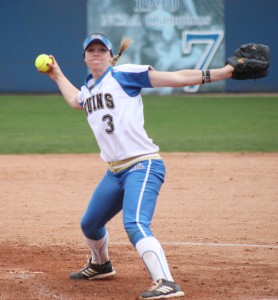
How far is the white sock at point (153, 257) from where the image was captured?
17.3 ft

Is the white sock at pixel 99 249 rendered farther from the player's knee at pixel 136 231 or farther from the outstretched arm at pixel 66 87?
the outstretched arm at pixel 66 87

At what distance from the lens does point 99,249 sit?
616 centimetres

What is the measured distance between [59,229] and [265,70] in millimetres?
3346

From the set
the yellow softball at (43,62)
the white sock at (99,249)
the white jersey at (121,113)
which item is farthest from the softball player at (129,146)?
the yellow softball at (43,62)

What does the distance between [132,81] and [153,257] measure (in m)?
1.24

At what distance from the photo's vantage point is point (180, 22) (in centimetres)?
2444

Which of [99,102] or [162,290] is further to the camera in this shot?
[99,102]

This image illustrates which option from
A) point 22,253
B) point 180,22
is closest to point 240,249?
point 22,253

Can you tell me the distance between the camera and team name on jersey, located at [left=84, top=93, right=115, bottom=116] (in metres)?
5.56

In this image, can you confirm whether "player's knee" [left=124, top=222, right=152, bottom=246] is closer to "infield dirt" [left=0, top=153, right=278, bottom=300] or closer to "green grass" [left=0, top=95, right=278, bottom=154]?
"infield dirt" [left=0, top=153, right=278, bottom=300]

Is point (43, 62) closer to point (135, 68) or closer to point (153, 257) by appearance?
point (135, 68)

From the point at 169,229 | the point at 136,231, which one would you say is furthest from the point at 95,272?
the point at 169,229

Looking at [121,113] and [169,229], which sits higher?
[121,113]

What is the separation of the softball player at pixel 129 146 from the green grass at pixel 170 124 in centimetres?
837
